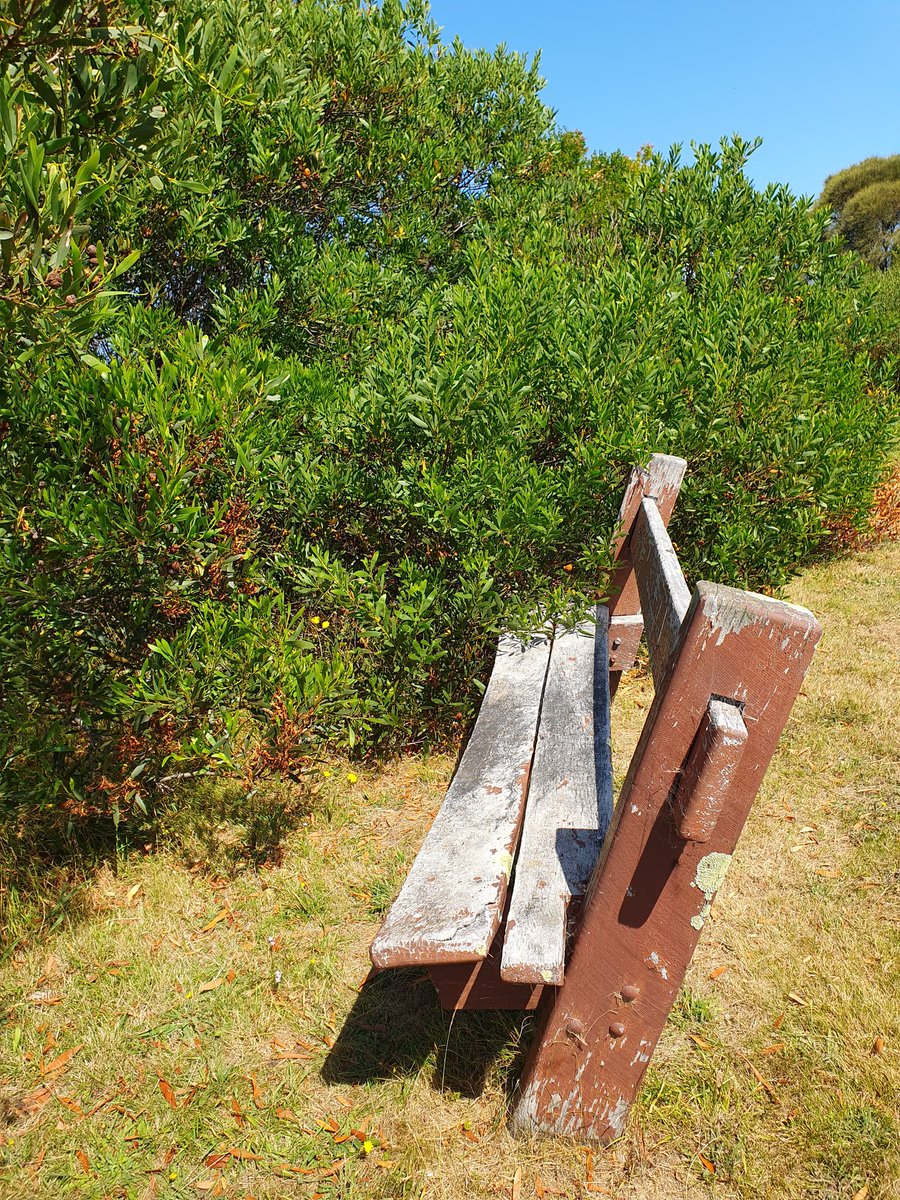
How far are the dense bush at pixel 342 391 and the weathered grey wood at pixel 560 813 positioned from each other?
0.70m

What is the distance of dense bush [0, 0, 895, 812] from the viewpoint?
3.05m

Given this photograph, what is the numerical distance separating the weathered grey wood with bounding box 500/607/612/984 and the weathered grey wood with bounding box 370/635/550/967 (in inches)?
2.2

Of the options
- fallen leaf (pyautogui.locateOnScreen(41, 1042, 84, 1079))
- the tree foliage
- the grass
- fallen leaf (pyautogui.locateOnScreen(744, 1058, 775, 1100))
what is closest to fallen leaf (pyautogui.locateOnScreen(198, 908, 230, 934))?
the grass

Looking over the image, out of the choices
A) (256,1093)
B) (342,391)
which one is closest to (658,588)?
(256,1093)

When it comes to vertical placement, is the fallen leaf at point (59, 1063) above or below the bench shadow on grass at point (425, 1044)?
below

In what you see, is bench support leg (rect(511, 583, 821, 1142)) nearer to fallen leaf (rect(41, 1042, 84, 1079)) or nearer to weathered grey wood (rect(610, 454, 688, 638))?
fallen leaf (rect(41, 1042, 84, 1079))

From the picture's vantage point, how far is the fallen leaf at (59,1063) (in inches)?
109

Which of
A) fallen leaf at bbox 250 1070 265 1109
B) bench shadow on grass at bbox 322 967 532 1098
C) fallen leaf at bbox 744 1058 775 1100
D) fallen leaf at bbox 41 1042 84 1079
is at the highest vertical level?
fallen leaf at bbox 744 1058 775 1100

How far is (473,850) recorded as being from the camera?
7.97 ft

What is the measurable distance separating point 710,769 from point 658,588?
93 cm

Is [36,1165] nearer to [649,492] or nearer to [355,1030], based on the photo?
[355,1030]

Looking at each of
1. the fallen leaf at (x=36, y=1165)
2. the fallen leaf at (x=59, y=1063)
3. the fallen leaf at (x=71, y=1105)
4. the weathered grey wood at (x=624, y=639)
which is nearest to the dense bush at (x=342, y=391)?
the weathered grey wood at (x=624, y=639)

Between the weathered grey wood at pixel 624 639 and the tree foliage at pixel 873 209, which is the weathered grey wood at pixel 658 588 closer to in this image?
the weathered grey wood at pixel 624 639

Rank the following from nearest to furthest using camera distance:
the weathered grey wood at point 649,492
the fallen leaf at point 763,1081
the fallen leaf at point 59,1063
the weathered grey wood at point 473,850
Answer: the weathered grey wood at point 473,850 → the fallen leaf at point 763,1081 → the fallen leaf at point 59,1063 → the weathered grey wood at point 649,492
